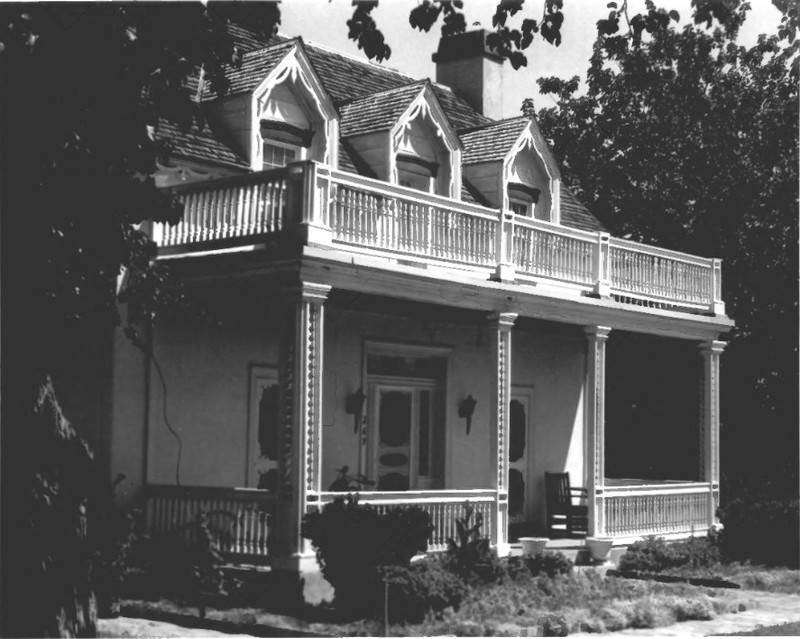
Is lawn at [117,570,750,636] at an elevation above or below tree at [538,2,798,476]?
below

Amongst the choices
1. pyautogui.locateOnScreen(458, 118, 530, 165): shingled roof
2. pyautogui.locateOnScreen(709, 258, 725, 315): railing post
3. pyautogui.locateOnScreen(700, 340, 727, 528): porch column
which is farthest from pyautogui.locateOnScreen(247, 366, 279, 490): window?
pyautogui.locateOnScreen(709, 258, 725, 315): railing post

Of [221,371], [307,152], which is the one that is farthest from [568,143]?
[221,371]

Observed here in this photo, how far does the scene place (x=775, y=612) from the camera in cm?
1534

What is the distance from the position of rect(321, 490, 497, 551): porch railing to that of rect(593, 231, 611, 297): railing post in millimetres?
4247

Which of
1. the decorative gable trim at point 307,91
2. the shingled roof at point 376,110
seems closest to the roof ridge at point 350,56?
the shingled roof at point 376,110

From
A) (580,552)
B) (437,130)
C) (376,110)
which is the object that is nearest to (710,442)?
(580,552)

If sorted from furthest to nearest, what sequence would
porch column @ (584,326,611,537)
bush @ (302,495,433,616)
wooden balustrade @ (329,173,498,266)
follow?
porch column @ (584,326,611,537) → wooden balustrade @ (329,173,498,266) → bush @ (302,495,433,616)

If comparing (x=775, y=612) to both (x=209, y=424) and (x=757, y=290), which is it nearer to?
(x=209, y=424)

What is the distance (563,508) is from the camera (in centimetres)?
2188

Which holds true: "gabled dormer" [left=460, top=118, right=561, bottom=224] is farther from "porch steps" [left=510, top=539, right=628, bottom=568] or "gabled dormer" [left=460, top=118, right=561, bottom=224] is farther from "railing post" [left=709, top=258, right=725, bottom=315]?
"porch steps" [left=510, top=539, right=628, bottom=568]

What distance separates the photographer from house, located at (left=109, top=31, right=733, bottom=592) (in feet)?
49.4

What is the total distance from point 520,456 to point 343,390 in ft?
15.9

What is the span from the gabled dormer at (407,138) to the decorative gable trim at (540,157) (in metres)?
1.28

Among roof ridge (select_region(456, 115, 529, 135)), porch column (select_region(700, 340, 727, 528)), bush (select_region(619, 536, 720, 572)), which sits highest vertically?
roof ridge (select_region(456, 115, 529, 135))
